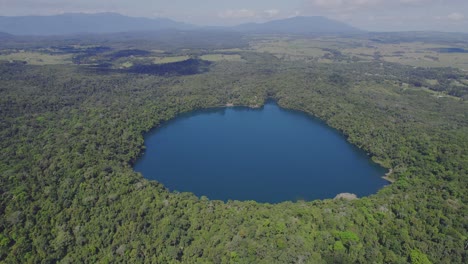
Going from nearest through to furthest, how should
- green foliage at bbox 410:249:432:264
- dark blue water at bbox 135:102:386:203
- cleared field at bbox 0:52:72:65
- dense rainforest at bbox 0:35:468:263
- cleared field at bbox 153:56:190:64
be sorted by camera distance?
green foliage at bbox 410:249:432:264
dense rainforest at bbox 0:35:468:263
dark blue water at bbox 135:102:386:203
cleared field at bbox 0:52:72:65
cleared field at bbox 153:56:190:64

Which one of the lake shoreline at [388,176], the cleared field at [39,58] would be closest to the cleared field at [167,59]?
the cleared field at [39,58]

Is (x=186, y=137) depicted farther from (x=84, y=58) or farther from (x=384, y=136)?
(x=84, y=58)

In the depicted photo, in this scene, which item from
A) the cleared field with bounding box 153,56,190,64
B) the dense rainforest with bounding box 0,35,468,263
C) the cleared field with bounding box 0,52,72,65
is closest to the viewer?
the dense rainforest with bounding box 0,35,468,263

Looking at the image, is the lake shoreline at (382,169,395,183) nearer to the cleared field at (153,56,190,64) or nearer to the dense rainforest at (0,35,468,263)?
the dense rainforest at (0,35,468,263)

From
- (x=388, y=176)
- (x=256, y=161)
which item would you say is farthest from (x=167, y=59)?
(x=388, y=176)

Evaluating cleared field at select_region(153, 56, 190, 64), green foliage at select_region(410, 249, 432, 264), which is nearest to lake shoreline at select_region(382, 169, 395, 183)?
green foliage at select_region(410, 249, 432, 264)

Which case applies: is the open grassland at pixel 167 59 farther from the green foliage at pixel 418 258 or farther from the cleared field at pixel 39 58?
the green foliage at pixel 418 258
